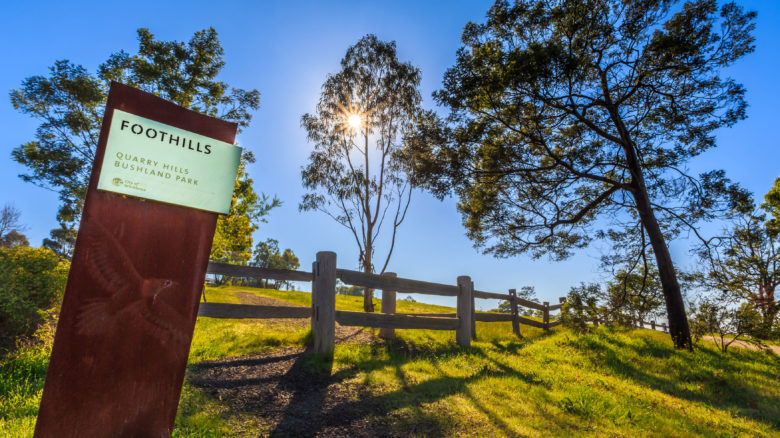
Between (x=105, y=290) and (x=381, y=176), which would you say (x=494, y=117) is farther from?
(x=105, y=290)

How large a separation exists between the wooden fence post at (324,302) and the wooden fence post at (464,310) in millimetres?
3258

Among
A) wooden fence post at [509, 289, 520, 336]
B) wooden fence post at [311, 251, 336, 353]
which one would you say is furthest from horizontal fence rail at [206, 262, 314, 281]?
wooden fence post at [509, 289, 520, 336]

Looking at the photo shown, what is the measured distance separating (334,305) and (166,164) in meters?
3.34

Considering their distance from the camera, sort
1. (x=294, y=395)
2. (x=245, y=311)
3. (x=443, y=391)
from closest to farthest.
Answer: (x=294, y=395) < (x=443, y=391) < (x=245, y=311)

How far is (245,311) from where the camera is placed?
5879 millimetres

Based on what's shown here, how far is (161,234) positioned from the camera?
267 cm

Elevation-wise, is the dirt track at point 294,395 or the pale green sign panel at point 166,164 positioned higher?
the pale green sign panel at point 166,164

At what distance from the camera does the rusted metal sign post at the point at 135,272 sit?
234 centimetres

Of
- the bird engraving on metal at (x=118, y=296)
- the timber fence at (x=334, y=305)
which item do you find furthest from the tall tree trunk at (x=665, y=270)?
the bird engraving on metal at (x=118, y=296)

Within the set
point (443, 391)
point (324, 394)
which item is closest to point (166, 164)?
point (324, 394)

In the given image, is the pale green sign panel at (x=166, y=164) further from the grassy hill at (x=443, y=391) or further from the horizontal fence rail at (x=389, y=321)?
the horizontal fence rail at (x=389, y=321)

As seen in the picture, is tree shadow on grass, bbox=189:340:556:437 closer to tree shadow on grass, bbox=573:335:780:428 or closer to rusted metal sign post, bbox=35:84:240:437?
rusted metal sign post, bbox=35:84:240:437

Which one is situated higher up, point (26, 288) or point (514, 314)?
point (26, 288)

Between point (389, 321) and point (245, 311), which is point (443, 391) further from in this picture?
point (245, 311)
